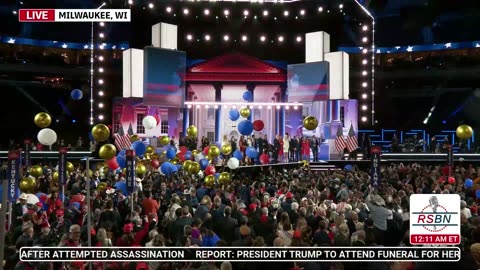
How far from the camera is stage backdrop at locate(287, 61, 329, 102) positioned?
2822 cm

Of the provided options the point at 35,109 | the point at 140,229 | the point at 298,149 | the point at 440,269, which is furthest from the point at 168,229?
the point at 35,109

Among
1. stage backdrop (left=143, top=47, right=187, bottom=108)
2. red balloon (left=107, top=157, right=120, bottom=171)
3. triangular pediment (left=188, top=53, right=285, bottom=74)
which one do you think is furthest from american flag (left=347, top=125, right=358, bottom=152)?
red balloon (left=107, top=157, right=120, bottom=171)

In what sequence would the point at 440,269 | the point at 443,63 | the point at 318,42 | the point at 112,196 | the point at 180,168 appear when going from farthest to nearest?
1. the point at 443,63
2. the point at 318,42
3. the point at 180,168
4. the point at 112,196
5. the point at 440,269

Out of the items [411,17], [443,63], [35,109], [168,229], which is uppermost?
[411,17]

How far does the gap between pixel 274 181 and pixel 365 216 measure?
282 inches

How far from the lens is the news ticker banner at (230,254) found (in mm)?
6672

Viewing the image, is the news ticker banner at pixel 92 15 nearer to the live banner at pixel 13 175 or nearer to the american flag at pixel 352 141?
the live banner at pixel 13 175

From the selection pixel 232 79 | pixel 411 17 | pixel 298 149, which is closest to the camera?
pixel 298 149

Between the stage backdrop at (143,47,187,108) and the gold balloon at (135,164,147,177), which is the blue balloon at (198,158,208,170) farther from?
the stage backdrop at (143,47,187,108)

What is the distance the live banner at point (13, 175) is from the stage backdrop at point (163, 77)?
15.1 meters

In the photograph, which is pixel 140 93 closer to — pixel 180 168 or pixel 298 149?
pixel 298 149

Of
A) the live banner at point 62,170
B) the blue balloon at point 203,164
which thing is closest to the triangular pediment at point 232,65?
the blue balloon at point 203,164

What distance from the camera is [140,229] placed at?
368 inches

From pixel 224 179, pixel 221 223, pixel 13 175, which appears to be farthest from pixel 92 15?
pixel 221 223
